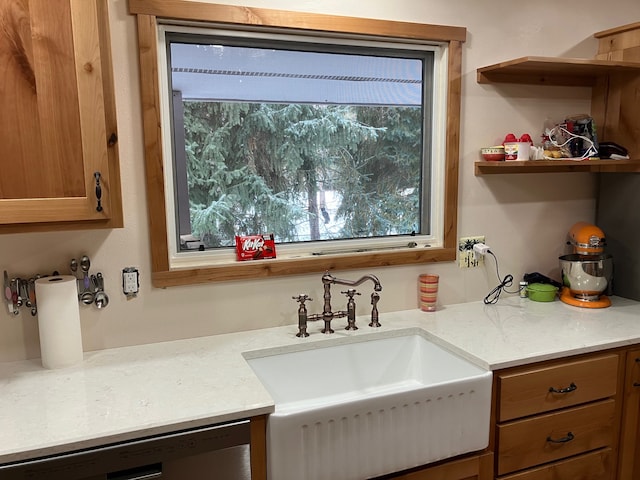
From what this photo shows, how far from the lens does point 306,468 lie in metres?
1.50

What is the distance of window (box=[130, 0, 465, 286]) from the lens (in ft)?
6.33

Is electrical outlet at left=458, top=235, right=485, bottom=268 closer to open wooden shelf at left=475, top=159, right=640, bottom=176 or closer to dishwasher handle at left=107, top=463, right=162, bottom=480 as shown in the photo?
open wooden shelf at left=475, top=159, right=640, bottom=176

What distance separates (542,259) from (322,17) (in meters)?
1.52

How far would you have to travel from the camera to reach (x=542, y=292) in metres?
2.40

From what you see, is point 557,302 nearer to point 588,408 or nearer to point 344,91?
point 588,408

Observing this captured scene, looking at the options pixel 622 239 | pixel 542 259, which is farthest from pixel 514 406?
pixel 622 239

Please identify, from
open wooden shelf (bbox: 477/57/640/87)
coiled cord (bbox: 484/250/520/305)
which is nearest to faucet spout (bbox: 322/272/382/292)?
coiled cord (bbox: 484/250/520/305)

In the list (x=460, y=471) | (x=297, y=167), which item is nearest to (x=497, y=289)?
(x=460, y=471)

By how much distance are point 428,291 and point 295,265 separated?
600 millimetres

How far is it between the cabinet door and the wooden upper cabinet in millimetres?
1923

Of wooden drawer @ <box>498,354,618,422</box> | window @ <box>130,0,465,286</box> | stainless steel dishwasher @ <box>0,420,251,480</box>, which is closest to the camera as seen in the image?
stainless steel dishwasher @ <box>0,420,251,480</box>

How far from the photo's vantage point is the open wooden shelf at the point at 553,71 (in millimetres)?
2127

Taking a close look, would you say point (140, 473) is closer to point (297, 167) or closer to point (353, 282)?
point (353, 282)

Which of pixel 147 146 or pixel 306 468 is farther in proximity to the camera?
pixel 147 146
